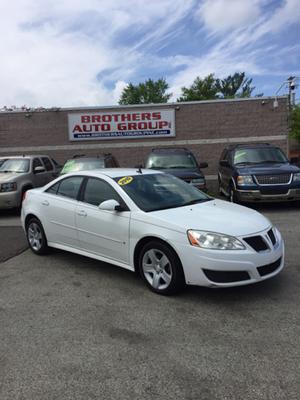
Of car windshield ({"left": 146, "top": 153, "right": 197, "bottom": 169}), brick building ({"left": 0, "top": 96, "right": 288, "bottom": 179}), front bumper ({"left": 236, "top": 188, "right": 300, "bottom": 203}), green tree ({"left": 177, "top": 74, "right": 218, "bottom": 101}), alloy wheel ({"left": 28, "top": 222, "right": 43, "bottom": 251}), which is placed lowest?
alloy wheel ({"left": 28, "top": 222, "right": 43, "bottom": 251})

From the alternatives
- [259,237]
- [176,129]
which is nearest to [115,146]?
[176,129]

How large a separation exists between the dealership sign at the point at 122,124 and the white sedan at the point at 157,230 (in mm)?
11267

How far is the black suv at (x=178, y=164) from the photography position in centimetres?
1062

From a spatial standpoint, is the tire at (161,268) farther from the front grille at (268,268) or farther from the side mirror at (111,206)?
the front grille at (268,268)

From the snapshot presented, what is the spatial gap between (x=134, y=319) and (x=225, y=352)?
1040 mm

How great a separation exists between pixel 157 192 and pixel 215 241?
56.2 inches

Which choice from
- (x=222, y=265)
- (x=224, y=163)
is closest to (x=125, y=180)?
(x=222, y=265)

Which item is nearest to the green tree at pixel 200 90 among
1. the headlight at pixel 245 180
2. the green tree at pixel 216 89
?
the green tree at pixel 216 89

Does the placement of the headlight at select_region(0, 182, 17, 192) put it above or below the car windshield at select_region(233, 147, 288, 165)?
below

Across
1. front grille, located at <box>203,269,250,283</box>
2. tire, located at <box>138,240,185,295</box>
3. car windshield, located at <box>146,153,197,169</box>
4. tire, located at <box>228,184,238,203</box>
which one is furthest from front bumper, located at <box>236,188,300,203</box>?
front grille, located at <box>203,269,250,283</box>

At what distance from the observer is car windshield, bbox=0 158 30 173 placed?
1165 centimetres

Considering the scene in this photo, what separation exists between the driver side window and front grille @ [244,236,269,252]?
68.8 inches

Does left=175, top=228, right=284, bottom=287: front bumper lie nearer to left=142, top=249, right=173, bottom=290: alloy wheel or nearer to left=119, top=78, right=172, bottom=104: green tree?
left=142, top=249, right=173, bottom=290: alloy wheel

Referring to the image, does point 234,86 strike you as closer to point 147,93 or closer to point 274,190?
point 147,93
